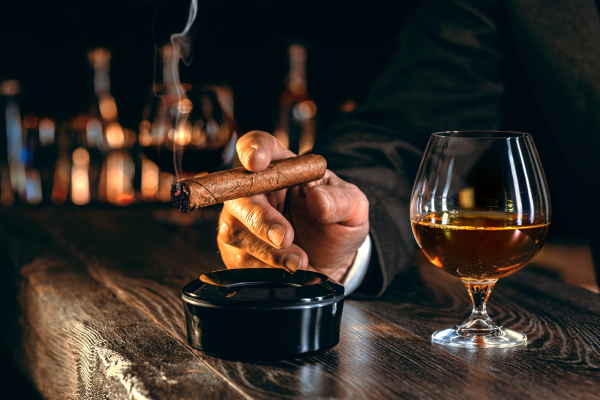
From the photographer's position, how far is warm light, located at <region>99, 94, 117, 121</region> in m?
2.82

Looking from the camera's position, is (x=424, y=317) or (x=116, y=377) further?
(x=424, y=317)

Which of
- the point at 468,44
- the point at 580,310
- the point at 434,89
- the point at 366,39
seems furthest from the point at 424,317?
the point at 366,39

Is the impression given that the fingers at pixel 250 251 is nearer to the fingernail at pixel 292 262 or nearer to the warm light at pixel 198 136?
the fingernail at pixel 292 262

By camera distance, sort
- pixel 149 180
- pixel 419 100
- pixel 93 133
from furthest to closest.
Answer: pixel 149 180 → pixel 93 133 → pixel 419 100

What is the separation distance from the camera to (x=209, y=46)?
10.6ft

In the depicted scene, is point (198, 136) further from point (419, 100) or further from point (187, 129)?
point (419, 100)

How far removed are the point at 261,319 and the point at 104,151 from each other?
84.7 inches

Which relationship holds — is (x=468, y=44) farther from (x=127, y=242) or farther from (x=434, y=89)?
(x=127, y=242)

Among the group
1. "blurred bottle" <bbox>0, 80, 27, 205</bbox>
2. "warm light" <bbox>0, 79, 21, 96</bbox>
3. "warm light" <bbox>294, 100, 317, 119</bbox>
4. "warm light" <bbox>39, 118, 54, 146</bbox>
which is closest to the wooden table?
"warm light" <bbox>39, 118, 54, 146</bbox>

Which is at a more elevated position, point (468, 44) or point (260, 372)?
point (468, 44)

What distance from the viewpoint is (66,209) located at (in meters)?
1.88

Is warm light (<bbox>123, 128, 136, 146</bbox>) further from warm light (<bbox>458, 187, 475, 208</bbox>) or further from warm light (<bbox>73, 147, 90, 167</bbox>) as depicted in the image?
warm light (<bbox>458, 187, 475, 208</bbox>)

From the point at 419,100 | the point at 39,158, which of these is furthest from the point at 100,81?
the point at 419,100

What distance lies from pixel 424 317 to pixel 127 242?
86 centimetres
